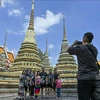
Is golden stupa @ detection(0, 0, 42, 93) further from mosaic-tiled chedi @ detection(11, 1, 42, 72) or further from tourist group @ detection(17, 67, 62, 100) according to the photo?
tourist group @ detection(17, 67, 62, 100)

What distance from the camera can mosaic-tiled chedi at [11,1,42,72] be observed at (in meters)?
23.6

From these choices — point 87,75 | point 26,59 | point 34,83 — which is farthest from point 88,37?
point 26,59

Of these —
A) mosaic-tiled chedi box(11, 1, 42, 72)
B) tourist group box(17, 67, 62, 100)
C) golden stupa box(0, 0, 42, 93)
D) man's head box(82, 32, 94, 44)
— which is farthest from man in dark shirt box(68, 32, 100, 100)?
mosaic-tiled chedi box(11, 1, 42, 72)

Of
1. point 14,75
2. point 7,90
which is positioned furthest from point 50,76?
point 14,75

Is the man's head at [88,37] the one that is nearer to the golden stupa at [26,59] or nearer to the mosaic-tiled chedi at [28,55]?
the golden stupa at [26,59]

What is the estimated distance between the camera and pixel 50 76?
1076 centimetres

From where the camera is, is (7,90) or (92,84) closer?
(92,84)

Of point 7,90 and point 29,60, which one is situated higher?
point 29,60

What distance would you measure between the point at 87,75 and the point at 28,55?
2147cm

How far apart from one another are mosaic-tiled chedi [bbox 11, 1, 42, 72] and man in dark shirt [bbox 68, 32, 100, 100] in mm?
19591

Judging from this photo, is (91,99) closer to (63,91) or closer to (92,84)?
(92,84)

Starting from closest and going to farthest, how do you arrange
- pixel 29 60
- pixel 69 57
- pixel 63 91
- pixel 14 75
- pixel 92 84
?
pixel 92 84 < pixel 63 91 < pixel 14 75 < pixel 29 60 < pixel 69 57

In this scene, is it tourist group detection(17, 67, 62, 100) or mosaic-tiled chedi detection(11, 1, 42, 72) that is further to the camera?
mosaic-tiled chedi detection(11, 1, 42, 72)

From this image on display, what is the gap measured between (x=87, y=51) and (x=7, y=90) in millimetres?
14007
